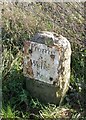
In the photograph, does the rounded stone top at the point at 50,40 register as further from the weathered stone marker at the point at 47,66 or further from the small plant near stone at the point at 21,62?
the small plant near stone at the point at 21,62

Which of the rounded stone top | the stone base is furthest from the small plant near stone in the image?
the rounded stone top

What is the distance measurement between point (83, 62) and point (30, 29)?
0.77 m

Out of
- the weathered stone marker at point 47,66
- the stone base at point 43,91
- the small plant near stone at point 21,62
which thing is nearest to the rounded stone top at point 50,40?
the weathered stone marker at point 47,66

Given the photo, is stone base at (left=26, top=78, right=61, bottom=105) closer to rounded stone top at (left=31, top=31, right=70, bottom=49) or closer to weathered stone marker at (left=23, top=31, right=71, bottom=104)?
weathered stone marker at (left=23, top=31, right=71, bottom=104)

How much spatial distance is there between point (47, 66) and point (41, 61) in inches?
2.9

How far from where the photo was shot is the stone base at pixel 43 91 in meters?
3.43

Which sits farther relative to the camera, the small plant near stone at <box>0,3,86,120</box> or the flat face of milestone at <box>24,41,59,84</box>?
the small plant near stone at <box>0,3,86,120</box>

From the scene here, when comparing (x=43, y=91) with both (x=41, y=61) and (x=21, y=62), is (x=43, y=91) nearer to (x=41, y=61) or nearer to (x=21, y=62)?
(x=41, y=61)

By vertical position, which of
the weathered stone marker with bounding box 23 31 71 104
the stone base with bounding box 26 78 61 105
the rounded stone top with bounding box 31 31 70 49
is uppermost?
the rounded stone top with bounding box 31 31 70 49

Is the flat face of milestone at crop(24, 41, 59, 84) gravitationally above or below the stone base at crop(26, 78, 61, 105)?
above

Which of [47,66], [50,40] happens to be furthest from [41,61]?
[50,40]

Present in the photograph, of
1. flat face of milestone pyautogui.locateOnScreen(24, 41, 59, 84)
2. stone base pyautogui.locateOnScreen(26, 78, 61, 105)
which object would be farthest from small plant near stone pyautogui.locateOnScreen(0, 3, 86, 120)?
flat face of milestone pyautogui.locateOnScreen(24, 41, 59, 84)

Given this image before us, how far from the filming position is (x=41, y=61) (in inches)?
133

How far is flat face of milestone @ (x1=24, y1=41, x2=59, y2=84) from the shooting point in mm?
3301
